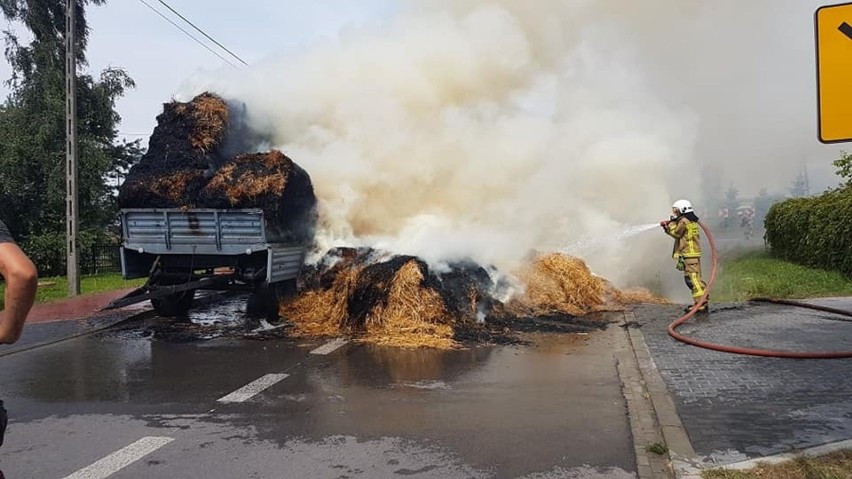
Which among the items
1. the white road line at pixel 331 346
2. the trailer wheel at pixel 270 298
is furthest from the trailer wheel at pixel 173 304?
the white road line at pixel 331 346

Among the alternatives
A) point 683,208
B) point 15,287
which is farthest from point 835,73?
point 683,208

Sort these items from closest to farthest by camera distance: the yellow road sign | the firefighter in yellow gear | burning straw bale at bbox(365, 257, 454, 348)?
the yellow road sign, burning straw bale at bbox(365, 257, 454, 348), the firefighter in yellow gear

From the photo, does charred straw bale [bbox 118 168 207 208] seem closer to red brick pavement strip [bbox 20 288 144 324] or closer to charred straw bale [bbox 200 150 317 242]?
charred straw bale [bbox 200 150 317 242]

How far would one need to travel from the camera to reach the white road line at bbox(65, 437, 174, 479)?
4586 millimetres

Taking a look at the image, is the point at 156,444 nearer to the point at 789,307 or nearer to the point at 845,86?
the point at 845,86

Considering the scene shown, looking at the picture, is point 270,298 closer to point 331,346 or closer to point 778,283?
point 331,346

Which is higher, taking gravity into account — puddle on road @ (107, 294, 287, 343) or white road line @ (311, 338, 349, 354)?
puddle on road @ (107, 294, 287, 343)

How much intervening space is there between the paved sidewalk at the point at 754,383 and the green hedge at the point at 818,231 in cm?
372

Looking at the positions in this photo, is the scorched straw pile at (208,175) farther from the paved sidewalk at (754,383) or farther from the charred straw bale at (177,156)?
the paved sidewalk at (754,383)

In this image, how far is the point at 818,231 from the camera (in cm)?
1430

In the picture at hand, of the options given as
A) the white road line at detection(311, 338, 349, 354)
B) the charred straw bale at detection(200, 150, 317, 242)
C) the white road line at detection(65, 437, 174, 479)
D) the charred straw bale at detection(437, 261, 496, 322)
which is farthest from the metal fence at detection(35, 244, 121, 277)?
the white road line at detection(65, 437, 174, 479)

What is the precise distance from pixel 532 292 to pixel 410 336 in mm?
2874

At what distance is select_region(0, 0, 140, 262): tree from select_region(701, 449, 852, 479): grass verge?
22.8 m

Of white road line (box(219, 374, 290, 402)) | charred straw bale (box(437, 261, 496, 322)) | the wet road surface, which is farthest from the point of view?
charred straw bale (box(437, 261, 496, 322))
